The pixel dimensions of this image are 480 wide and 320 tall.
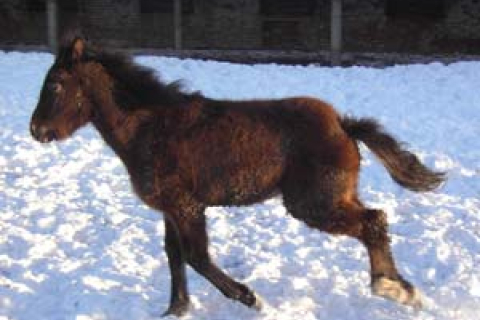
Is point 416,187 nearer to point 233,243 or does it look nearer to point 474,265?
point 474,265

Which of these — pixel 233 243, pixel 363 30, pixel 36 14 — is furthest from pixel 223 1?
pixel 233 243

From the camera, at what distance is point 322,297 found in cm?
552

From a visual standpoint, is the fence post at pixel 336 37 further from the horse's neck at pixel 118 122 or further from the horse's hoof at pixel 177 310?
the horse's hoof at pixel 177 310

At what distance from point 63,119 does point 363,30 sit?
16115 millimetres

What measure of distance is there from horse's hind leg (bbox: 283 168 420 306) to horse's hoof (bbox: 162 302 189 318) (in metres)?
0.96

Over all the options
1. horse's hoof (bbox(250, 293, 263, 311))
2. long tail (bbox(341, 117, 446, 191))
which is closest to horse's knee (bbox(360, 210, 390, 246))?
long tail (bbox(341, 117, 446, 191))

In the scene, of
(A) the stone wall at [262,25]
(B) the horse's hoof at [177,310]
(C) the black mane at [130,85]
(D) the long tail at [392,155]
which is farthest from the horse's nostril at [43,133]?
(A) the stone wall at [262,25]

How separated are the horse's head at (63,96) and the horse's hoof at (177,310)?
4.51ft

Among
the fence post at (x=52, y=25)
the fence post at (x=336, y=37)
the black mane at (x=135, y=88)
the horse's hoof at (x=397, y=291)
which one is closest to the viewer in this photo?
the horse's hoof at (x=397, y=291)

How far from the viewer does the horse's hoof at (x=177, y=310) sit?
523 cm

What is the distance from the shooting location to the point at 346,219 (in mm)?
5199

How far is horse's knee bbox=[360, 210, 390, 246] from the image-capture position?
5211mm

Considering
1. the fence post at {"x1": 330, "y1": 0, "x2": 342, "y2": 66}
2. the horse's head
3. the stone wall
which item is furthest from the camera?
the stone wall

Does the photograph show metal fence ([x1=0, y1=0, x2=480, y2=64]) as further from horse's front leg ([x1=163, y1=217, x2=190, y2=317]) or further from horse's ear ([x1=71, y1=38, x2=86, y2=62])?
horse's front leg ([x1=163, y1=217, x2=190, y2=317])
